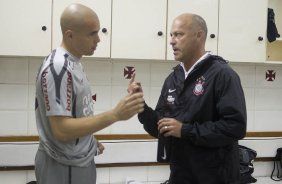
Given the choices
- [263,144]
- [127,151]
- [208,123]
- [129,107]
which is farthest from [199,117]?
[263,144]

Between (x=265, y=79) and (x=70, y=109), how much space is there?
2125mm

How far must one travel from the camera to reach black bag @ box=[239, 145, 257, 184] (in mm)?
2670

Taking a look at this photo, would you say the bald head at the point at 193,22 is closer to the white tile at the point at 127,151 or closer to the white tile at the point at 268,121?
the white tile at the point at 127,151

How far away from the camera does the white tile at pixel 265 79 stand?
3074 mm

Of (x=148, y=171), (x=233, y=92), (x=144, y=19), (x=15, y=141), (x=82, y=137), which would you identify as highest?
(x=144, y=19)

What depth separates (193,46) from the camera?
1.93 meters

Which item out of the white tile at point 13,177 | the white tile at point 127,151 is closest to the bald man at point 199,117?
the white tile at point 127,151

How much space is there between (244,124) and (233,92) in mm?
157

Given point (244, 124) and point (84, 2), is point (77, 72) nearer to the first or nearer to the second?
point (244, 124)

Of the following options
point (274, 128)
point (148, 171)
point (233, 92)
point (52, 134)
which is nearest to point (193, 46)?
point (233, 92)

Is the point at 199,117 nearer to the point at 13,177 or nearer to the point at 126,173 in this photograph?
the point at 126,173

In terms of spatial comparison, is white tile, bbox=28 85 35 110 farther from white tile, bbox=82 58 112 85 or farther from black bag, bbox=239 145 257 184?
black bag, bbox=239 145 257 184

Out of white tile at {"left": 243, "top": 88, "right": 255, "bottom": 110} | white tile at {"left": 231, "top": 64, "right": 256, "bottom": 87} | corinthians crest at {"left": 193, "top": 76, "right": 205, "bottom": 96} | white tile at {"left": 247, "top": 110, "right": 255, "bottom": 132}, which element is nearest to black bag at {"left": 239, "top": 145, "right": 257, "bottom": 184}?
white tile at {"left": 247, "top": 110, "right": 255, "bottom": 132}

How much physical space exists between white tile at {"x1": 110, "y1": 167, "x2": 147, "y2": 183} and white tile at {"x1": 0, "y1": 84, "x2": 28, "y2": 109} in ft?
2.65
